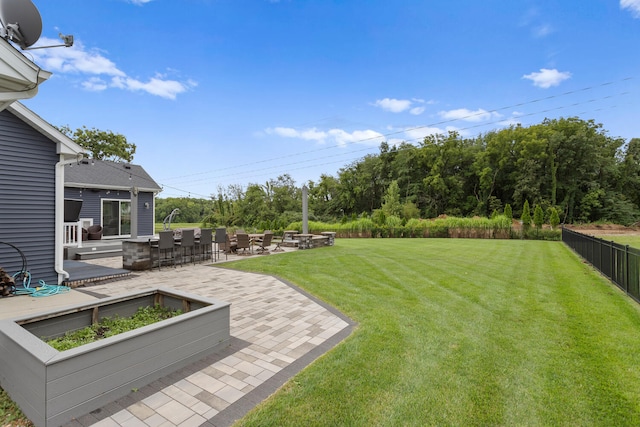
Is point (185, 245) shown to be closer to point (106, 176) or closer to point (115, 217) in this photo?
point (115, 217)

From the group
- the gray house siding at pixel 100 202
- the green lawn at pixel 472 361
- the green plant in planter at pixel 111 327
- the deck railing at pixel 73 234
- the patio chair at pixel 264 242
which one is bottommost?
the green lawn at pixel 472 361

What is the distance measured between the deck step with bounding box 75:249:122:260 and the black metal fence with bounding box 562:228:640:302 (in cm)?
1354

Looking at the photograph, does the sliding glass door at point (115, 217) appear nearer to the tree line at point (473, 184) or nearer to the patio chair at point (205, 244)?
the patio chair at point (205, 244)

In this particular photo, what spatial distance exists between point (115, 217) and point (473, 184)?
113 ft

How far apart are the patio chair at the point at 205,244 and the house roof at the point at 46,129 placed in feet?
12.6

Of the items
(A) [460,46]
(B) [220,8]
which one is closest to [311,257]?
(B) [220,8]

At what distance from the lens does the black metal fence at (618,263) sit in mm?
5059

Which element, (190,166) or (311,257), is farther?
(190,166)

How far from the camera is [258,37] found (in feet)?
43.7

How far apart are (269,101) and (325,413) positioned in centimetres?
1724

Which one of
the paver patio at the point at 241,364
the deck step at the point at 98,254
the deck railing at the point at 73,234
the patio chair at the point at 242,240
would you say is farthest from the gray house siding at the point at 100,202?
the paver patio at the point at 241,364

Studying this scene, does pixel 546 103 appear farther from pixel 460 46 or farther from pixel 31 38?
pixel 31 38

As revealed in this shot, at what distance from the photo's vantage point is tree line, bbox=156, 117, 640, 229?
27.8 metres

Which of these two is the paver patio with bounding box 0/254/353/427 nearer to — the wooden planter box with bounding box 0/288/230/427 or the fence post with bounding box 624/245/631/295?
the wooden planter box with bounding box 0/288/230/427
